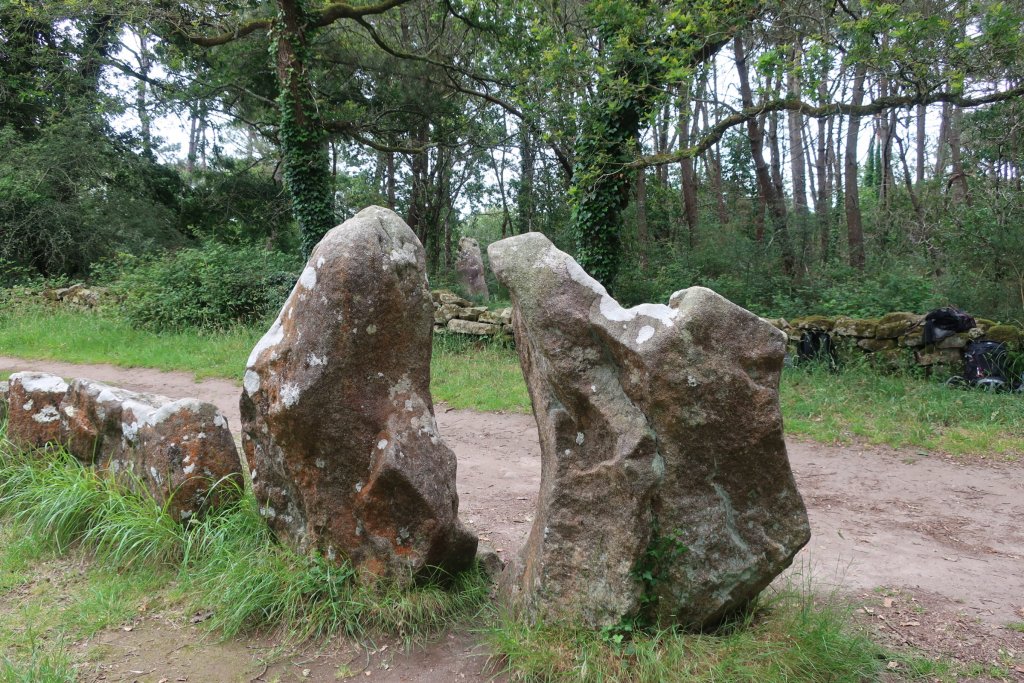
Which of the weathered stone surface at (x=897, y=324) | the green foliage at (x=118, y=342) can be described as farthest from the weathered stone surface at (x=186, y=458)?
the weathered stone surface at (x=897, y=324)

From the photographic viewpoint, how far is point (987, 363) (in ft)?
28.3

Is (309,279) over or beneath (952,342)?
over

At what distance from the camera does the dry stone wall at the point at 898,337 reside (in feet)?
→ 29.2

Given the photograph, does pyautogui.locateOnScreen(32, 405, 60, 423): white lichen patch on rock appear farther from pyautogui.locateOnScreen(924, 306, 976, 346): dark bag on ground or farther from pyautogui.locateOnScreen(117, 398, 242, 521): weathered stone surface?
pyautogui.locateOnScreen(924, 306, 976, 346): dark bag on ground

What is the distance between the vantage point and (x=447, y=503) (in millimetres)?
3322

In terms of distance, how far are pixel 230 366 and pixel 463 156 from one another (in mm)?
10787

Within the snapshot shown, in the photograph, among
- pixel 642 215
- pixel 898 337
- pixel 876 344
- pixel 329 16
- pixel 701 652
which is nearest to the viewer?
pixel 701 652

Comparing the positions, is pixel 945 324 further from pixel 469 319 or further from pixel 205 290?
pixel 205 290

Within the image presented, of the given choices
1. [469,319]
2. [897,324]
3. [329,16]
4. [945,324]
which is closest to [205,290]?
[469,319]

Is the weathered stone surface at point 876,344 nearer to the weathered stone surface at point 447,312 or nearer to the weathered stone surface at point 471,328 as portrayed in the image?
the weathered stone surface at point 471,328

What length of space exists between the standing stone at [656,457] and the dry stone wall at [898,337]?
640 cm

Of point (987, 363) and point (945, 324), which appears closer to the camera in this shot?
point (987, 363)

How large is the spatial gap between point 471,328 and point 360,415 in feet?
28.9

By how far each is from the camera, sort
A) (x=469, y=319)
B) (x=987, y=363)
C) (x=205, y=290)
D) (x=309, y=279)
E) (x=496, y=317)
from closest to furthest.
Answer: (x=309, y=279)
(x=987, y=363)
(x=496, y=317)
(x=469, y=319)
(x=205, y=290)
